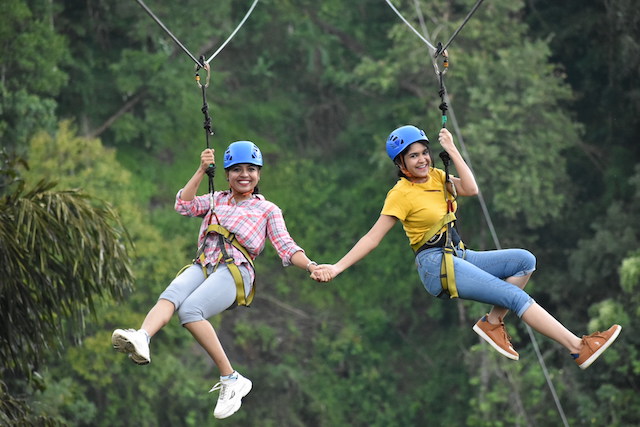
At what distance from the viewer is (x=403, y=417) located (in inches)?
1121

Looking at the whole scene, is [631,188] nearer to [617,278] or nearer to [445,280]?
[617,278]

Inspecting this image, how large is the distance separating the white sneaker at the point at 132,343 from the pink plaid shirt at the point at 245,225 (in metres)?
0.83

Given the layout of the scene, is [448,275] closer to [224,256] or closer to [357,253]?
[357,253]

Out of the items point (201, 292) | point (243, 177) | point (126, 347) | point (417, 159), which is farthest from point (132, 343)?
point (417, 159)

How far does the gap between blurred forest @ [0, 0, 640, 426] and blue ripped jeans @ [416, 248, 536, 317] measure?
43.3 ft

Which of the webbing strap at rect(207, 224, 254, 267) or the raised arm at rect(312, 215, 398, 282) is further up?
the raised arm at rect(312, 215, 398, 282)

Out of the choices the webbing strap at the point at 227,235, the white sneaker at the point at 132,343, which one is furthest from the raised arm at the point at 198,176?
the white sneaker at the point at 132,343

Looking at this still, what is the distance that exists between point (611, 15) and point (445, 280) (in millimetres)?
16308

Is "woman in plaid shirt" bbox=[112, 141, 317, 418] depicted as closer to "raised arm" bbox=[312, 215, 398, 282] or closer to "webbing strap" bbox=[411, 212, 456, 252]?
"raised arm" bbox=[312, 215, 398, 282]

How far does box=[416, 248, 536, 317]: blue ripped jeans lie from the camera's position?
909 cm

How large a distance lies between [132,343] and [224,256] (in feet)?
3.14

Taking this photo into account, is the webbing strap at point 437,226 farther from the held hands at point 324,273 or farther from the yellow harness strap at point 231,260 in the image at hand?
the yellow harness strap at point 231,260

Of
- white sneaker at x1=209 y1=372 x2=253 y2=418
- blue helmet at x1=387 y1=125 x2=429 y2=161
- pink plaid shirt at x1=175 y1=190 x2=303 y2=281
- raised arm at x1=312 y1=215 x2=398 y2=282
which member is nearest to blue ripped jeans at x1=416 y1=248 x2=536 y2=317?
raised arm at x1=312 y1=215 x2=398 y2=282

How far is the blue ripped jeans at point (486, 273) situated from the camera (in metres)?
9.09
